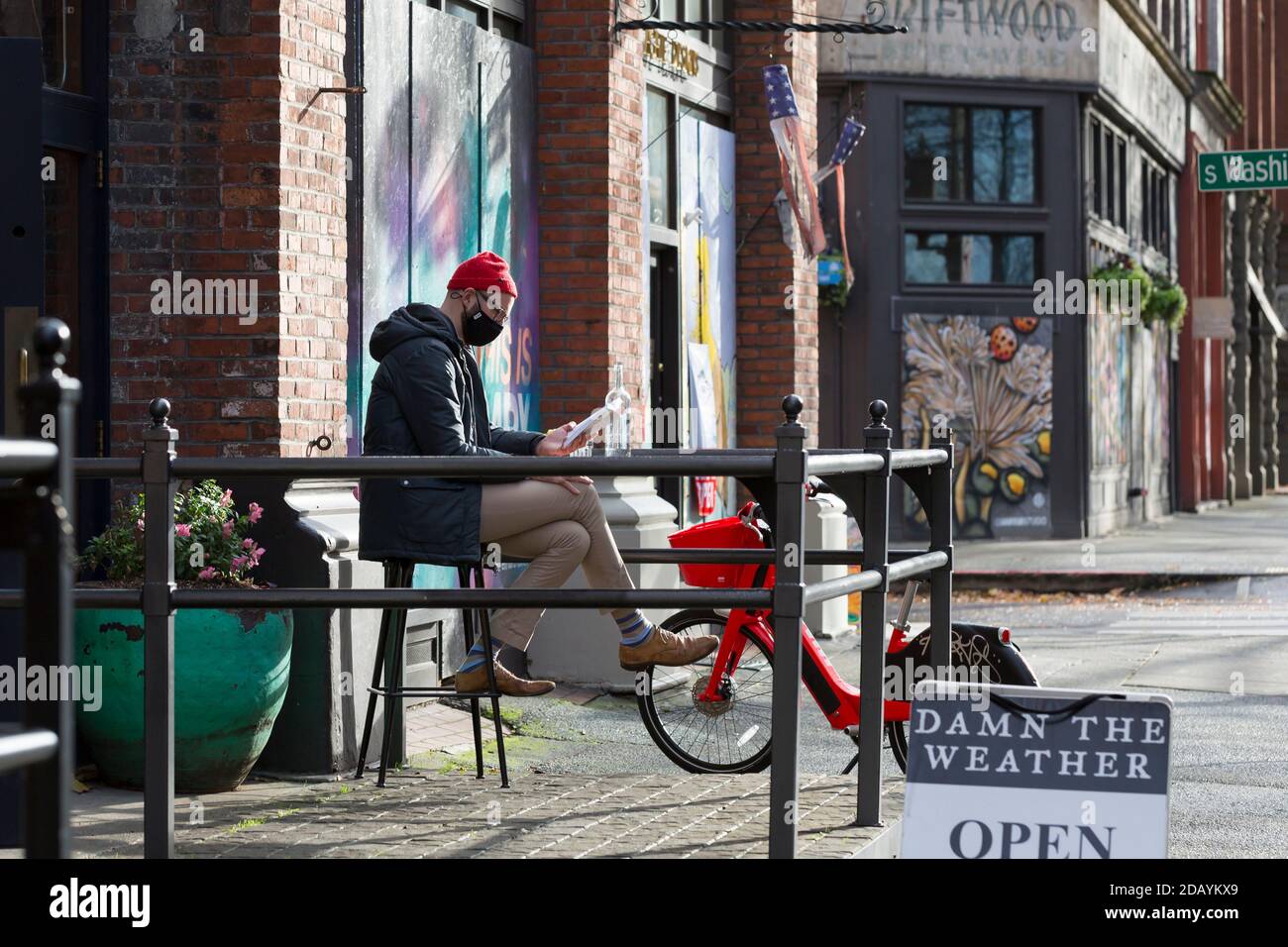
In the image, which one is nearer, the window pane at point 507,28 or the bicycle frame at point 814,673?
the bicycle frame at point 814,673

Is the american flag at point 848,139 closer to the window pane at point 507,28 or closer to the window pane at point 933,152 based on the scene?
the window pane at point 507,28

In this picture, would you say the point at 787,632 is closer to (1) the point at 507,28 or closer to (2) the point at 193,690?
(2) the point at 193,690

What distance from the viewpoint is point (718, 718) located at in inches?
312

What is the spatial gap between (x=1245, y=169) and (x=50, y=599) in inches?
604

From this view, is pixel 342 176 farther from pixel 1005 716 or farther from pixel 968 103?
pixel 968 103

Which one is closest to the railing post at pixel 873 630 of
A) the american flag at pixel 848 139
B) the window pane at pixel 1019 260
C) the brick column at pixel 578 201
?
the brick column at pixel 578 201

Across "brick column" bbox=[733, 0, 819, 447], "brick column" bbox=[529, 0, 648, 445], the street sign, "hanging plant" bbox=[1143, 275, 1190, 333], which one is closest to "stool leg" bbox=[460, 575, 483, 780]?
"brick column" bbox=[529, 0, 648, 445]

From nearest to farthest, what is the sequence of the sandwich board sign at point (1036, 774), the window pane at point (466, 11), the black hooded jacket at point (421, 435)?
1. the sandwich board sign at point (1036, 774)
2. the black hooded jacket at point (421, 435)
3. the window pane at point (466, 11)

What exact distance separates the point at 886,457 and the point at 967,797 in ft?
4.90

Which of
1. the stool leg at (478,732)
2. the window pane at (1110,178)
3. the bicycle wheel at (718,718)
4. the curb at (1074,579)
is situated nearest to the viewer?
the stool leg at (478,732)

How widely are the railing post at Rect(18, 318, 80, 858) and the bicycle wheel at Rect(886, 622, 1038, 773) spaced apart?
485cm

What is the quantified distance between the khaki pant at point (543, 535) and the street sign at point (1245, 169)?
1106 cm

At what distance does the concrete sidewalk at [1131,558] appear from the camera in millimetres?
17719
